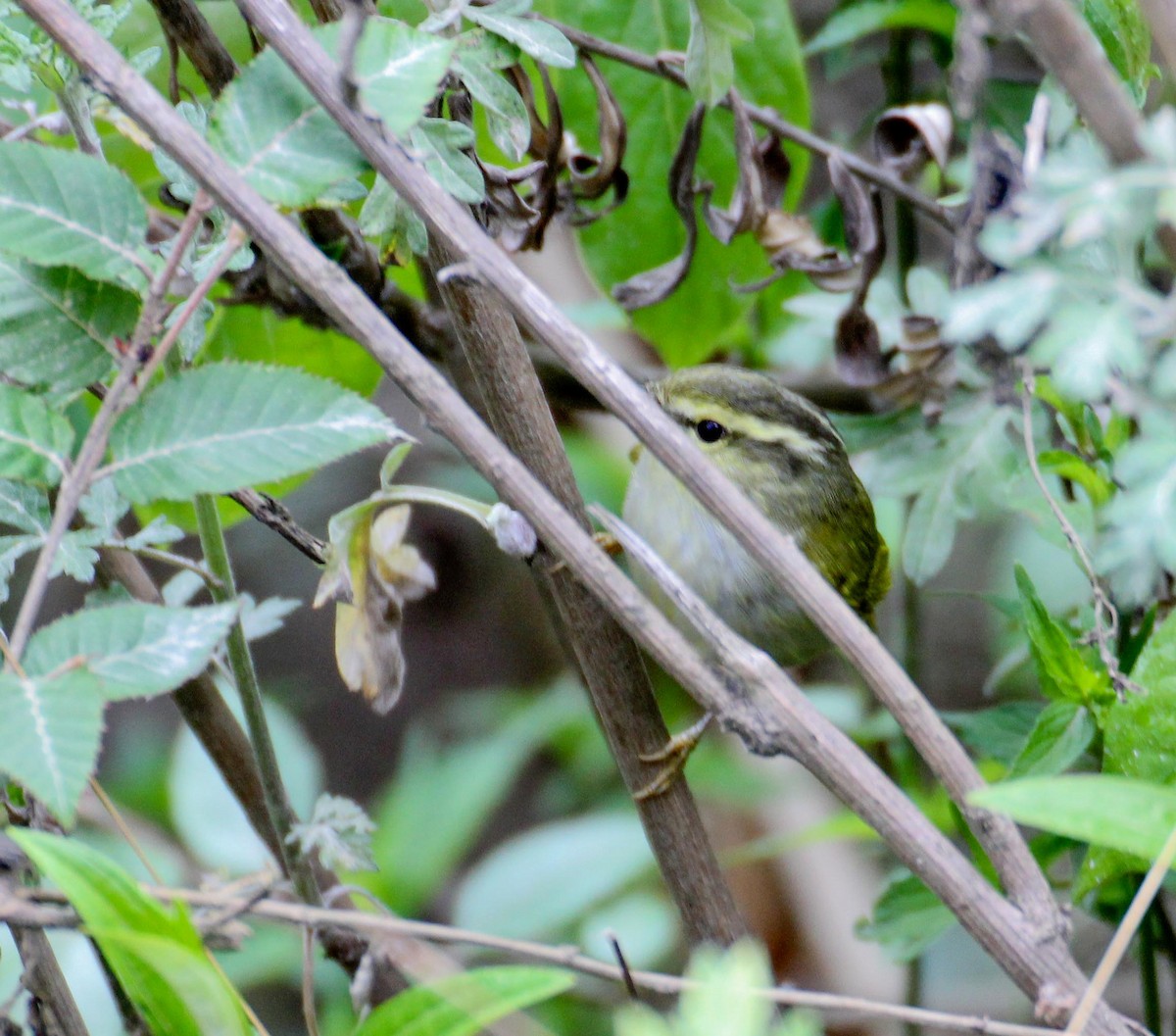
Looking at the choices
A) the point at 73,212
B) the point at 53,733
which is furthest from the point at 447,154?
the point at 53,733

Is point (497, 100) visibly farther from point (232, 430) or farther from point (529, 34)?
point (232, 430)

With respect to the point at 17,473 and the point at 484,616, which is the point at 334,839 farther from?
the point at 484,616

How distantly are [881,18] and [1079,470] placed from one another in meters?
0.93

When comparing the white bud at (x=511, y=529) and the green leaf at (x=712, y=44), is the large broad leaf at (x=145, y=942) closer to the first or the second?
Answer: the white bud at (x=511, y=529)

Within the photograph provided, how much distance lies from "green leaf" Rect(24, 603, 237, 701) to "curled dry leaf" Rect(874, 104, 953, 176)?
123 centimetres

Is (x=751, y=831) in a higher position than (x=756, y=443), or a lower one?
lower

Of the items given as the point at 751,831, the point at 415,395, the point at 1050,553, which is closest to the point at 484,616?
the point at 751,831

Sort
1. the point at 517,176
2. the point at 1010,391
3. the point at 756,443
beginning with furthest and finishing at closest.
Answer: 1. the point at 756,443
2. the point at 1010,391
3. the point at 517,176

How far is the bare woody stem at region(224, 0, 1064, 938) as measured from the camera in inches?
35.1

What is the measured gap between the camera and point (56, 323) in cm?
95

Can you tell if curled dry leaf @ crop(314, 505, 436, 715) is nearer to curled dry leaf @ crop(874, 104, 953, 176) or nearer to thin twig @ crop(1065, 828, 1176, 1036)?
thin twig @ crop(1065, 828, 1176, 1036)

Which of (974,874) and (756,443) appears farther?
(756,443)

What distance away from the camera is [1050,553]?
9.05ft

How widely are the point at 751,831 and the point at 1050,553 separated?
1679 millimetres
